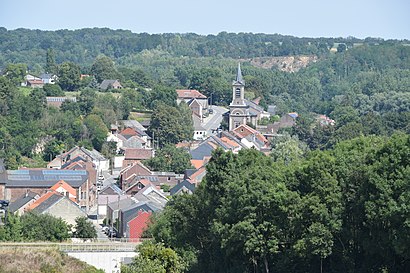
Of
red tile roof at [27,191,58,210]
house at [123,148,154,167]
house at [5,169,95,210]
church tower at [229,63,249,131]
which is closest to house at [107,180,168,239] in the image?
red tile roof at [27,191,58,210]

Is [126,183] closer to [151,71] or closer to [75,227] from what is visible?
[75,227]

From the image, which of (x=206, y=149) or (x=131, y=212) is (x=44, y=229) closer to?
(x=131, y=212)

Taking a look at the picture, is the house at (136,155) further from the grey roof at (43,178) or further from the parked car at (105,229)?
the parked car at (105,229)

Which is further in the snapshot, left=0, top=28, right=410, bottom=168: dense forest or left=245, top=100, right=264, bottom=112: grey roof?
left=245, top=100, right=264, bottom=112: grey roof

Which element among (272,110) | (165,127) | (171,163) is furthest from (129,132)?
(272,110)

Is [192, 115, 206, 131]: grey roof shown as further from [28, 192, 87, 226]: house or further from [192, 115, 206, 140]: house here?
[28, 192, 87, 226]: house

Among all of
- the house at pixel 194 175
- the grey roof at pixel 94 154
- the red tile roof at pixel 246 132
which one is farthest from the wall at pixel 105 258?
the red tile roof at pixel 246 132
